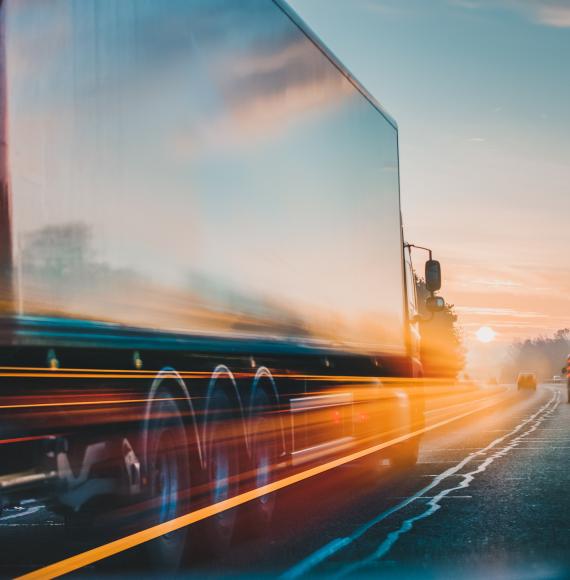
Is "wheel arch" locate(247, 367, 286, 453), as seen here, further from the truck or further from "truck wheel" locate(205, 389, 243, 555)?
"truck wheel" locate(205, 389, 243, 555)

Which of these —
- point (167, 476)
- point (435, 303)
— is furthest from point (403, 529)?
point (435, 303)

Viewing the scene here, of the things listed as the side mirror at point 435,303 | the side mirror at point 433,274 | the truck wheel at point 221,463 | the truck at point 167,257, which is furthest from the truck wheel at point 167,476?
the side mirror at point 435,303

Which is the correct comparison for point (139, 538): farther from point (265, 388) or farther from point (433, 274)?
point (433, 274)

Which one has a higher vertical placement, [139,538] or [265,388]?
[265,388]

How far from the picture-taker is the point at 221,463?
26.9 feet

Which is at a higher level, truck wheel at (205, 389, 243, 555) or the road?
truck wheel at (205, 389, 243, 555)

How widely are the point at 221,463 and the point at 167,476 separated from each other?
0.96m

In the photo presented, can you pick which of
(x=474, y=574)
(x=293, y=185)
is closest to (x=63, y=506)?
(x=474, y=574)

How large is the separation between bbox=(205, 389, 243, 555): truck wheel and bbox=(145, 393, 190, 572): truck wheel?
19.3 inches

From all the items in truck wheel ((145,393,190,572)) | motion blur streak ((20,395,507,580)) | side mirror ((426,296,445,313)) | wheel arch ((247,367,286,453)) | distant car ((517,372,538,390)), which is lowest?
distant car ((517,372,538,390))

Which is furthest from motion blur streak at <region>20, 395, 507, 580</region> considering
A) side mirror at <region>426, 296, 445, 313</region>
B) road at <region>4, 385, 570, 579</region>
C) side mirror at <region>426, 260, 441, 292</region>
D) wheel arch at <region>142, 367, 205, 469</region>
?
side mirror at <region>426, 296, 445, 313</region>

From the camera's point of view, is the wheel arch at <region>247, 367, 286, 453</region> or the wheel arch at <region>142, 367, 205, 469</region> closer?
the wheel arch at <region>142, 367, 205, 469</region>

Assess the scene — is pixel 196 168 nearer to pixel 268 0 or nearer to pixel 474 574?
pixel 268 0

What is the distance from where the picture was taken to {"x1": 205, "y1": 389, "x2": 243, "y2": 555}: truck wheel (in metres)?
8.02
